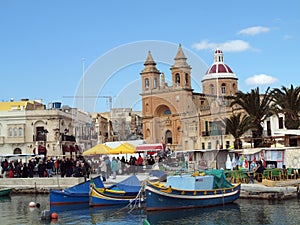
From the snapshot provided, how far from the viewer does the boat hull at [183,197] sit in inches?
743

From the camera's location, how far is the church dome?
79875mm

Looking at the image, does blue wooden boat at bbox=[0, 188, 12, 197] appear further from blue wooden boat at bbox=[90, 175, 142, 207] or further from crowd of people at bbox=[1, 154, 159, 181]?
blue wooden boat at bbox=[90, 175, 142, 207]

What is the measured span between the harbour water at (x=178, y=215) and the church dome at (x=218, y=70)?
59.5 meters

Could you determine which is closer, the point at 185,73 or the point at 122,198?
the point at 122,198

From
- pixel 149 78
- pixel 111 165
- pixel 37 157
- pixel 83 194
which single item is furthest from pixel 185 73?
pixel 83 194

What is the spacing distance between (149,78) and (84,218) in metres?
58.7

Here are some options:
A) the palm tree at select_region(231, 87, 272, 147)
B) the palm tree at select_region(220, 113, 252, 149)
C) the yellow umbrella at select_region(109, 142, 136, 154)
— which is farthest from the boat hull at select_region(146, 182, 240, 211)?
the palm tree at select_region(220, 113, 252, 149)

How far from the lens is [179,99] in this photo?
69.8 metres

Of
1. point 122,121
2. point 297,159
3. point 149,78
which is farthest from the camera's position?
point 149,78

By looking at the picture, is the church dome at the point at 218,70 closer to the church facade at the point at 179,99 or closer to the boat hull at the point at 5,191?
the church facade at the point at 179,99

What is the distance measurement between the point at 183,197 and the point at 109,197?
340cm

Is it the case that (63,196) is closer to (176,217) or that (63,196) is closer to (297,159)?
(176,217)

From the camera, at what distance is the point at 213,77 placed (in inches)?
3123

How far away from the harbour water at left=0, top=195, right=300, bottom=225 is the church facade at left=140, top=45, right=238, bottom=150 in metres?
40.5
